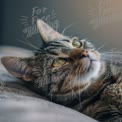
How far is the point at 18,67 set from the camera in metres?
1.23

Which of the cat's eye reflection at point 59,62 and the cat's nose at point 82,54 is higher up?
the cat's nose at point 82,54

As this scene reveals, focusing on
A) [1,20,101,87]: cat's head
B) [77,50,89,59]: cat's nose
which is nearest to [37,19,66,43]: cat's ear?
[1,20,101,87]: cat's head

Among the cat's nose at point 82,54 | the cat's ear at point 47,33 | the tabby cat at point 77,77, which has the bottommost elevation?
the tabby cat at point 77,77

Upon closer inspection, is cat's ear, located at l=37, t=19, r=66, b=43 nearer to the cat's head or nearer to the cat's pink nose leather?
the cat's head

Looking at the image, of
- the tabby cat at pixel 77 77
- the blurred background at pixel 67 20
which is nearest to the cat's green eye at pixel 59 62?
the tabby cat at pixel 77 77

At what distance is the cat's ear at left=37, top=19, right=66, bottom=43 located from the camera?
1.22 meters

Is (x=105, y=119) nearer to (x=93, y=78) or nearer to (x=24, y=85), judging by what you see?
(x=93, y=78)

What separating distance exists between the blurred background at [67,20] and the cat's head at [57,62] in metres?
0.03

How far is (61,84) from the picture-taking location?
3.87 ft

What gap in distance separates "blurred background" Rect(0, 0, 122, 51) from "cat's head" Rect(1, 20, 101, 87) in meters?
0.03

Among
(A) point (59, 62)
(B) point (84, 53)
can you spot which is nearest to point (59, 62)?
(A) point (59, 62)

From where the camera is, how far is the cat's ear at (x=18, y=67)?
122cm

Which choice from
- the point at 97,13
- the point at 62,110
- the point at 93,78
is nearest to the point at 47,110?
the point at 62,110

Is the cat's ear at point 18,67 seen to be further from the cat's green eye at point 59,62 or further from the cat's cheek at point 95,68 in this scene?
the cat's cheek at point 95,68
